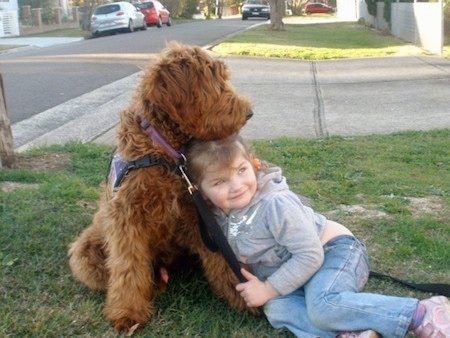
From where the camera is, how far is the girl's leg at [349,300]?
2848 mm

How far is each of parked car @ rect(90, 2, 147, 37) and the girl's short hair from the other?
33.3 metres

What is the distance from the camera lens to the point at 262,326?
10.7 ft

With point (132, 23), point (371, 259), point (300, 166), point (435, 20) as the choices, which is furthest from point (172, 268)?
point (132, 23)

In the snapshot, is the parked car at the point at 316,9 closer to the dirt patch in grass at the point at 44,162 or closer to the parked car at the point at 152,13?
the parked car at the point at 152,13

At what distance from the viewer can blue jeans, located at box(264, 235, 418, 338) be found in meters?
2.86

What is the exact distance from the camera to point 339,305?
2965 mm

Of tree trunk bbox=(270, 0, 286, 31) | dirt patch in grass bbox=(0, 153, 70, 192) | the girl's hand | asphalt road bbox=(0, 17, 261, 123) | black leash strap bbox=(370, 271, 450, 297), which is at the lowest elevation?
black leash strap bbox=(370, 271, 450, 297)

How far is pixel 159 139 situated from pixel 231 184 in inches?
15.9

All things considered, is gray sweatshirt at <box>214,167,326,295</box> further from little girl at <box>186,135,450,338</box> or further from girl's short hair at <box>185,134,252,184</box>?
girl's short hair at <box>185,134,252,184</box>

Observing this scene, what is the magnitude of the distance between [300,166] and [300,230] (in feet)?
10.2

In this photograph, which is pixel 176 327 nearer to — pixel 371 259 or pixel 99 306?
pixel 99 306

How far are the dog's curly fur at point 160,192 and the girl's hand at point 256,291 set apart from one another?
142mm

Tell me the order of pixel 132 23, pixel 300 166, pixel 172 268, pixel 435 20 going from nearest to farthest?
pixel 172 268 → pixel 300 166 → pixel 435 20 → pixel 132 23

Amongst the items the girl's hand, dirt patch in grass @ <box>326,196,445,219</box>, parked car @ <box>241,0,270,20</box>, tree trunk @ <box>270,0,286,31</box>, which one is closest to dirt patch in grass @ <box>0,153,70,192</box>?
dirt patch in grass @ <box>326,196,445,219</box>
